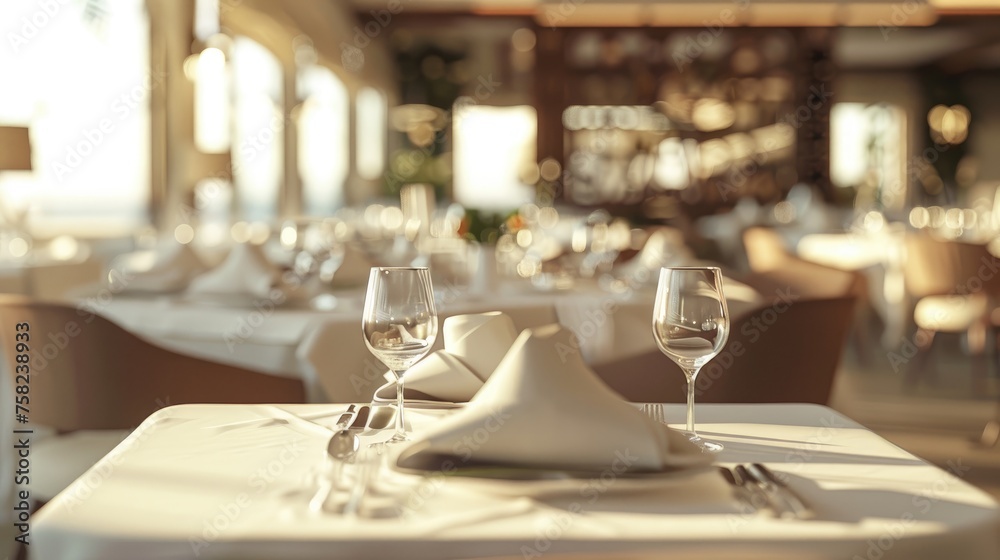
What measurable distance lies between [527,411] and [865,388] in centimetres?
518

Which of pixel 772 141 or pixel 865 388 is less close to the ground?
pixel 772 141

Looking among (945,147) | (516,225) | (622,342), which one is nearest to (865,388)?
(516,225)

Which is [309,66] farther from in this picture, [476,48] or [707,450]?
[707,450]

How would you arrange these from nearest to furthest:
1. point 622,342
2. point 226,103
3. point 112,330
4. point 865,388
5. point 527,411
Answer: point 527,411
point 112,330
point 622,342
point 865,388
point 226,103

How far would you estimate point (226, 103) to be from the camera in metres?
8.93

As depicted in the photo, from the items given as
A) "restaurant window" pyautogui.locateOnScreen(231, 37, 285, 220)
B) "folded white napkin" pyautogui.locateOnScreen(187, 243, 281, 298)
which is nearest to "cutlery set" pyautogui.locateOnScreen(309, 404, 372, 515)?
"folded white napkin" pyautogui.locateOnScreen(187, 243, 281, 298)

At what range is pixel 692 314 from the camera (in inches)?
47.9

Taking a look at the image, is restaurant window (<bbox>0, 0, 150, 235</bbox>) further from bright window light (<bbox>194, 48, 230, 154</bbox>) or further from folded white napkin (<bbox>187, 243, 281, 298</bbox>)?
folded white napkin (<bbox>187, 243, 281, 298</bbox>)

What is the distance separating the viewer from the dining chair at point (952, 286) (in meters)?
4.86

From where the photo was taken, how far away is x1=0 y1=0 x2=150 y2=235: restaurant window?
19.4 feet

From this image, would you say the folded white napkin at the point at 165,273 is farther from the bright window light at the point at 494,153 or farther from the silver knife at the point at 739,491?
the bright window light at the point at 494,153

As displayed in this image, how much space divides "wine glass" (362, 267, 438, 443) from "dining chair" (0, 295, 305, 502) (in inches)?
42.9

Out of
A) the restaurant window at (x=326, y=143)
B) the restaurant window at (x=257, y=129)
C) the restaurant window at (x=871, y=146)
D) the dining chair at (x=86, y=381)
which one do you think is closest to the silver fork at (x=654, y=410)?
the dining chair at (x=86, y=381)

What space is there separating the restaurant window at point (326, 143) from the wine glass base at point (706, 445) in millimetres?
11904
